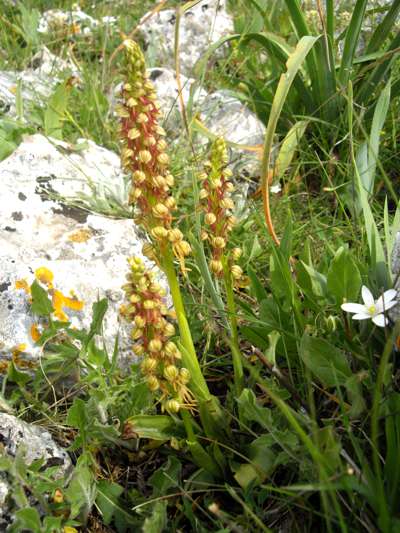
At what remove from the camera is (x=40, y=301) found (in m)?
1.94

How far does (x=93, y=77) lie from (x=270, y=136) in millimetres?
1899

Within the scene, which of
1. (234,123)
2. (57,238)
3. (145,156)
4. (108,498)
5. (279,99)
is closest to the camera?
(145,156)

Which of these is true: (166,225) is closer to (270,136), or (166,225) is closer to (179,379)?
(179,379)

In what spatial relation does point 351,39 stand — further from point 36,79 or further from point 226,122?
point 36,79

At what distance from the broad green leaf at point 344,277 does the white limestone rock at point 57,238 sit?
2.43 ft

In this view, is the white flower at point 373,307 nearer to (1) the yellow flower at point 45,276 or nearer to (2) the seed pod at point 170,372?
(2) the seed pod at point 170,372

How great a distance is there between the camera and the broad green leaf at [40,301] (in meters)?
1.93

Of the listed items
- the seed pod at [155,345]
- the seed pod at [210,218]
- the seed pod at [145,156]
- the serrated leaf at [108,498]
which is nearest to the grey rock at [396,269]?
the seed pod at [210,218]

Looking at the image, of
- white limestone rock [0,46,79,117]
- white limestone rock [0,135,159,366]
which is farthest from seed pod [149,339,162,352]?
white limestone rock [0,46,79,117]

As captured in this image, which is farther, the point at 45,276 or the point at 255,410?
the point at 45,276

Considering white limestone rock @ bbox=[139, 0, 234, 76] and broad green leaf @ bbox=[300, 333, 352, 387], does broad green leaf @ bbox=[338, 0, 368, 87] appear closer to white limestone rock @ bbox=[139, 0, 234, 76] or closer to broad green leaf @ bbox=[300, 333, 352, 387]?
white limestone rock @ bbox=[139, 0, 234, 76]

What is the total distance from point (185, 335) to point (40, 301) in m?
0.59

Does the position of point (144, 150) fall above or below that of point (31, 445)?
above

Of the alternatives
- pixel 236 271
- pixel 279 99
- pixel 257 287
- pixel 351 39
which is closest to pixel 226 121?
pixel 351 39
